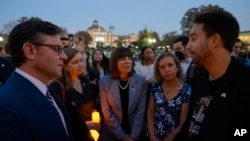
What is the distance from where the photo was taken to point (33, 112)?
185 cm

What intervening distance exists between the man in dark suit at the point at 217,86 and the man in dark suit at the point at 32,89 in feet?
3.84

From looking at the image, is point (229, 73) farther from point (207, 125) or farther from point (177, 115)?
point (177, 115)

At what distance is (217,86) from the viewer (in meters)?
2.51

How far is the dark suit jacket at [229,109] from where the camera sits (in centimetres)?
225

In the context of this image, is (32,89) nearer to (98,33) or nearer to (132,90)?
(132,90)

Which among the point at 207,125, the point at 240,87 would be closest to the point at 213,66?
the point at 240,87

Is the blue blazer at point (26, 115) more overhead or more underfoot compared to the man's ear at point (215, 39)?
more underfoot

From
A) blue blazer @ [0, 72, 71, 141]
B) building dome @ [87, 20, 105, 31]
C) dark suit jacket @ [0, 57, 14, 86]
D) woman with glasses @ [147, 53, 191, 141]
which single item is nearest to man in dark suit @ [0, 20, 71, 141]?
blue blazer @ [0, 72, 71, 141]

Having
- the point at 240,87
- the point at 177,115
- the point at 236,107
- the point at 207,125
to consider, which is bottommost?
the point at 177,115

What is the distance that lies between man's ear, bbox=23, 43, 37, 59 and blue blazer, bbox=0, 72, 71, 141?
0.17 metres

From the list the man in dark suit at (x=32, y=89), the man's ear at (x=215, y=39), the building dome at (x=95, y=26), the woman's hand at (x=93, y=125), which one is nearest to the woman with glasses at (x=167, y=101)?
the woman's hand at (x=93, y=125)

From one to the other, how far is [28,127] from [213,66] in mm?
1707

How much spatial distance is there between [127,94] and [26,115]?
263 cm

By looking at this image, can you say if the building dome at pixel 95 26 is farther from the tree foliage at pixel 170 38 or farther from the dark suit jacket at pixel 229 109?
the dark suit jacket at pixel 229 109
